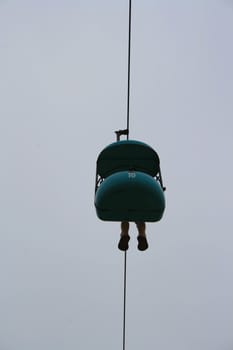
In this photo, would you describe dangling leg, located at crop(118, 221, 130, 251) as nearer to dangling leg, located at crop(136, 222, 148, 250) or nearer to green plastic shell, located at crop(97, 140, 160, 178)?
dangling leg, located at crop(136, 222, 148, 250)

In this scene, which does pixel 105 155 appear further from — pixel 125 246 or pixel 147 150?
pixel 125 246

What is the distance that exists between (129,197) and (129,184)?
6.0 inches

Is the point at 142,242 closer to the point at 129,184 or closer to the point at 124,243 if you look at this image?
the point at 124,243

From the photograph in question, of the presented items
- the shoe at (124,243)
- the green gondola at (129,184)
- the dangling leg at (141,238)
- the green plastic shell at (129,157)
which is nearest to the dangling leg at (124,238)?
the shoe at (124,243)

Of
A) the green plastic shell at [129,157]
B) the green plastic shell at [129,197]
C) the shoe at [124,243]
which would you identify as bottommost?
the shoe at [124,243]

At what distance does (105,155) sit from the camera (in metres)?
10.2

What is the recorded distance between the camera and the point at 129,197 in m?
9.78

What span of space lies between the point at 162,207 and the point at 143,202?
249 millimetres

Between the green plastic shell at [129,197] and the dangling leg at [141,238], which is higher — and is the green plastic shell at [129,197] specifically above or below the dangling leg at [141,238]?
above

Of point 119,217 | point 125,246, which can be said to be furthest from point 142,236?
point 119,217

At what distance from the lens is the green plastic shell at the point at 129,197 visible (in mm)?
9766

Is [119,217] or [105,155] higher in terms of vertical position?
[105,155]

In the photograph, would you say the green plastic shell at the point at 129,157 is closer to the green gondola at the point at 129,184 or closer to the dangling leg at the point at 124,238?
the green gondola at the point at 129,184

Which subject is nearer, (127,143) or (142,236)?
(127,143)
